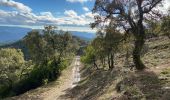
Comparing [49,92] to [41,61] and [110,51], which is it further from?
[41,61]

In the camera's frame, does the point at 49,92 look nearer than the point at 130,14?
No

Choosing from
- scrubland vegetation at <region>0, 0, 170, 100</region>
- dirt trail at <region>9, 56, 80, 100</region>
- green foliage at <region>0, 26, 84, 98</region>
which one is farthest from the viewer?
green foliage at <region>0, 26, 84, 98</region>

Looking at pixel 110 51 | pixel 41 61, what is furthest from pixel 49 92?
pixel 41 61

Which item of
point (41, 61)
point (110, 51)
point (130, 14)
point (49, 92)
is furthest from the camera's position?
point (41, 61)

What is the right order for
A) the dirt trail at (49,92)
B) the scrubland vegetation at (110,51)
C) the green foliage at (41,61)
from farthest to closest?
the green foliage at (41,61) < the dirt trail at (49,92) < the scrubland vegetation at (110,51)

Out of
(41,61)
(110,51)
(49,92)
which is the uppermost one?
(110,51)

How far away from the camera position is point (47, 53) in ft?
261

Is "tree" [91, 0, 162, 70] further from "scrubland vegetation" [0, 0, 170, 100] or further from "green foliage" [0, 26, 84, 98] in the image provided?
"green foliage" [0, 26, 84, 98]

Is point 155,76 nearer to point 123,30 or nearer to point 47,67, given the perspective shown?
point 123,30

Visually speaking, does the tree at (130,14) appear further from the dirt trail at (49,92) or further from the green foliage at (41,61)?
the green foliage at (41,61)

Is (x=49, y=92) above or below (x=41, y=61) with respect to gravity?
below

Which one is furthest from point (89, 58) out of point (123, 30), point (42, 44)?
point (123, 30)

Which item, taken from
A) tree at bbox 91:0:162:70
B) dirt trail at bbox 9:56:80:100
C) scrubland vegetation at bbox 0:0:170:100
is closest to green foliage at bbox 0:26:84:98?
scrubland vegetation at bbox 0:0:170:100

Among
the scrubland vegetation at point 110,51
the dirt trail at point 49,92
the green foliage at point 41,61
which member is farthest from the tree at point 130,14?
the green foliage at point 41,61
